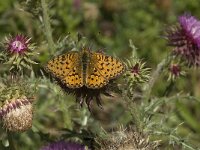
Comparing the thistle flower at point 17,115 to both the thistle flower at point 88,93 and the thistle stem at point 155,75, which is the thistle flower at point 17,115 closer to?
the thistle flower at point 88,93

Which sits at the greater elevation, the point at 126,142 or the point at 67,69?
the point at 67,69

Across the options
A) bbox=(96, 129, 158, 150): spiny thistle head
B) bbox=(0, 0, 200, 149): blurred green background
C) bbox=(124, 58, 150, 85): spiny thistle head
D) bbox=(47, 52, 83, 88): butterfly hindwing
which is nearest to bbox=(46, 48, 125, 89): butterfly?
bbox=(47, 52, 83, 88): butterfly hindwing

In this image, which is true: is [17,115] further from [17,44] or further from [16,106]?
[17,44]

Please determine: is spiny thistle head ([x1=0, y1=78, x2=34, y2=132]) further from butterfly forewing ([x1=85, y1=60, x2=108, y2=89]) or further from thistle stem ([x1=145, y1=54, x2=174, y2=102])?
thistle stem ([x1=145, y1=54, x2=174, y2=102])

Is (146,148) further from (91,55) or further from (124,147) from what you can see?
(91,55)

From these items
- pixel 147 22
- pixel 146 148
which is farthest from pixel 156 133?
pixel 147 22

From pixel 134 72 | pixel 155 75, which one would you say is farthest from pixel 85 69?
pixel 155 75

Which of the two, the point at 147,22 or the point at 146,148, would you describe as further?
the point at 147,22
